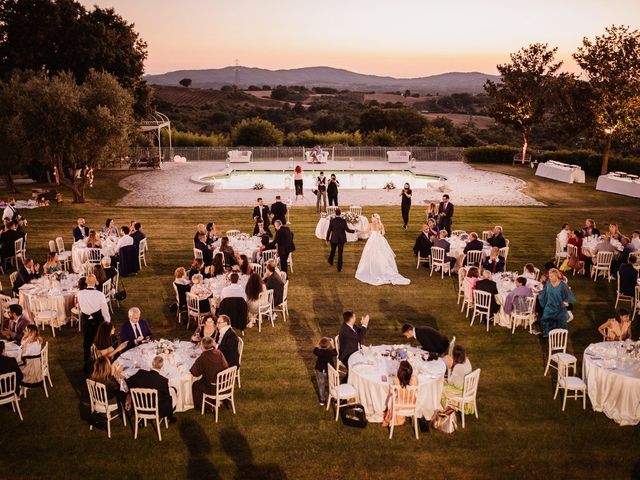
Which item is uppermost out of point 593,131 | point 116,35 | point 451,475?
point 116,35

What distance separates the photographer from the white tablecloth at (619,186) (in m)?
29.0

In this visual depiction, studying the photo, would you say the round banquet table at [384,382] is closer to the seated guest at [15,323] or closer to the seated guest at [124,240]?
the seated guest at [15,323]

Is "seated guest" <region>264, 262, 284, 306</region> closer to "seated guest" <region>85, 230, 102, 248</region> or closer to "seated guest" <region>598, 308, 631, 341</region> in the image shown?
"seated guest" <region>85, 230, 102, 248</region>

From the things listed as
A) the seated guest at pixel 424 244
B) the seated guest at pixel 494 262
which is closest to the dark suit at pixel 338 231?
the seated guest at pixel 424 244

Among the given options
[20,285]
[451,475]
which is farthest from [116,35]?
[451,475]

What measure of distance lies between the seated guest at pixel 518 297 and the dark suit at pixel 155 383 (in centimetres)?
745

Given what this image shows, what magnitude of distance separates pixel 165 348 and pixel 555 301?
765 cm

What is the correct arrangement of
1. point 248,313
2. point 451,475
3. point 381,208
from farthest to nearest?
1. point 381,208
2. point 248,313
3. point 451,475

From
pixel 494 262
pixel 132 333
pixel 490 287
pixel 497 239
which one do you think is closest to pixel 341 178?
pixel 497 239

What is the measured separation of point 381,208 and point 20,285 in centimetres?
1548

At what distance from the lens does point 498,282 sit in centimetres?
1358

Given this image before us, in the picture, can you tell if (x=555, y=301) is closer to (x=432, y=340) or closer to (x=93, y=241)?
(x=432, y=340)

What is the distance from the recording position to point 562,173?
3347cm

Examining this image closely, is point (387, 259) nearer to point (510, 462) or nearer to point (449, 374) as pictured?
point (449, 374)
